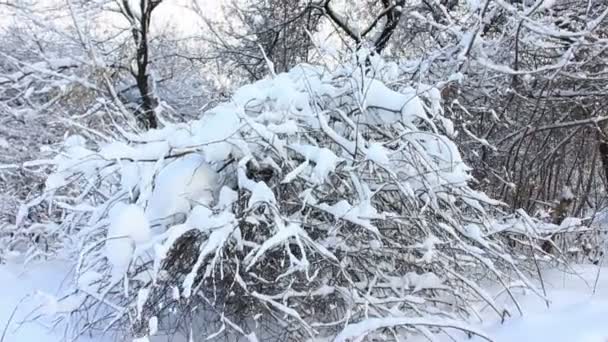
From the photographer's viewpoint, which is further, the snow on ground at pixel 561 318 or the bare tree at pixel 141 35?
the bare tree at pixel 141 35

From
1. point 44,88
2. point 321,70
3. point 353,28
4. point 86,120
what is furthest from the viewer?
point 44,88

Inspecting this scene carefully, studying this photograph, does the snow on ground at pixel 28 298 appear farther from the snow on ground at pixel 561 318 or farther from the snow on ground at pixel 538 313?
the snow on ground at pixel 561 318

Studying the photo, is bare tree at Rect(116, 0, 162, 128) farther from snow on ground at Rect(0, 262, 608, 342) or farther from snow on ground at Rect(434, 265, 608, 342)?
snow on ground at Rect(434, 265, 608, 342)

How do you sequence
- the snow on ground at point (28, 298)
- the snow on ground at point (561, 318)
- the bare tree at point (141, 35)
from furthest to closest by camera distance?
1. the bare tree at point (141, 35)
2. the snow on ground at point (28, 298)
3. the snow on ground at point (561, 318)

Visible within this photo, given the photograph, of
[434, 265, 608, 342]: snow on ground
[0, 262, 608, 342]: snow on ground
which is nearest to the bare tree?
[0, 262, 608, 342]: snow on ground

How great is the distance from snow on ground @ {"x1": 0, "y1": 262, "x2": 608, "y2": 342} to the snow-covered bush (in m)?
0.15

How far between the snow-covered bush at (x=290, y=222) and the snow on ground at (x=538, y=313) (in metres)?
0.15

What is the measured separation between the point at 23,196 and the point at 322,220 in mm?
6477

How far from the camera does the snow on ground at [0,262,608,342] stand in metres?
2.73

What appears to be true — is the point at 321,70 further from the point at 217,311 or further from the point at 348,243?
the point at 217,311

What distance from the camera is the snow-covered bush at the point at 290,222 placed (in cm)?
278

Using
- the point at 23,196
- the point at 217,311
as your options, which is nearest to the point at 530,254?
the point at 217,311

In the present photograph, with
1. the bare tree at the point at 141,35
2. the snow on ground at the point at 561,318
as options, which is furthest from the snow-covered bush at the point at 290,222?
the bare tree at the point at 141,35

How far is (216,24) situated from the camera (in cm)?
984
